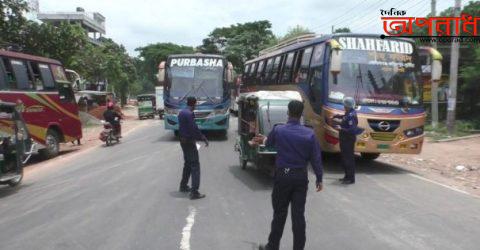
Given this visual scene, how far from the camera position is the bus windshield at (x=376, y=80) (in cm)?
1260

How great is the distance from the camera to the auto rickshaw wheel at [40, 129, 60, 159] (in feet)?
54.7

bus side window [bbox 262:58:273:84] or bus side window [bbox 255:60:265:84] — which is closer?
bus side window [bbox 262:58:273:84]

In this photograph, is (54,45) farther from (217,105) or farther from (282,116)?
(282,116)

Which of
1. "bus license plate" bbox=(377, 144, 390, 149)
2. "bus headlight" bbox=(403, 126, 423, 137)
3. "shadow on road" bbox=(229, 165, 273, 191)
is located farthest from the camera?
"bus headlight" bbox=(403, 126, 423, 137)

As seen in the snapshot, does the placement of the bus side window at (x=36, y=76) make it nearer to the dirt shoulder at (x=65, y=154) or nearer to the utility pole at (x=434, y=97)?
the dirt shoulder at (x=65, y=154)

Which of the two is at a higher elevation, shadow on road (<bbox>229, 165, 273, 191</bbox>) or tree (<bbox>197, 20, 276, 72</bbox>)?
tree (<bbox>197, 20, 276, 72</bbox>)

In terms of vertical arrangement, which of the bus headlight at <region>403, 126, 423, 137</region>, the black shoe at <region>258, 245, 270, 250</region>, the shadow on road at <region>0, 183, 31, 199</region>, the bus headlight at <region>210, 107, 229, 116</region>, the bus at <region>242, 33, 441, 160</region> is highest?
the bus at <region>242, 33, 441, 160</region>

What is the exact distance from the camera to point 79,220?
25.2ft

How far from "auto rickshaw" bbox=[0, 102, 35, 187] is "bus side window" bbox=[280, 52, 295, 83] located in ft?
26.1

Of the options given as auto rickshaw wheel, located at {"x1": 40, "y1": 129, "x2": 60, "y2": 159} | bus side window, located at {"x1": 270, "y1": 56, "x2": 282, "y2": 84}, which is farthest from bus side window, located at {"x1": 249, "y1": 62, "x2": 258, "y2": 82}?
auto rickshaw wheel, located at {"x1": 40, "y1": 129, "x2": 60, "y2": 159}

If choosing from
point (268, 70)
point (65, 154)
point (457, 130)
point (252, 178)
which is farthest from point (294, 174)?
point (457, 130)

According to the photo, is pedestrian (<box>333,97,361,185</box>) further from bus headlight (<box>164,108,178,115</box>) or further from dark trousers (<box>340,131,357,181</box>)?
bus headlight (<box>164,108,178,115</box>)

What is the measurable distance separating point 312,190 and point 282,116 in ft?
5.56

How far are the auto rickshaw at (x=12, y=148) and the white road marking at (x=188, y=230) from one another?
4610 mm
